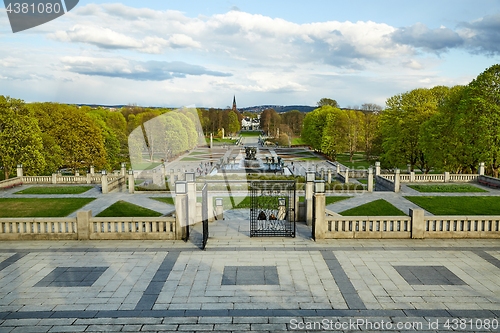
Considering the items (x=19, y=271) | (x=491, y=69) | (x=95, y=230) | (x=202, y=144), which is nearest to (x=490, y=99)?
(x=491, y=69)

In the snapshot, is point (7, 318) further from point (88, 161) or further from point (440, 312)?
point (88, 161)

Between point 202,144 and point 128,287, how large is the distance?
231ft

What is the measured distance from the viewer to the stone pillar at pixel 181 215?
13.1 m

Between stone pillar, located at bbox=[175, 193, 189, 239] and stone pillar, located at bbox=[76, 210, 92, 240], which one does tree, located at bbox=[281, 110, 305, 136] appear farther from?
stone pillar, located at bbox=[76, 210, 92, 240]

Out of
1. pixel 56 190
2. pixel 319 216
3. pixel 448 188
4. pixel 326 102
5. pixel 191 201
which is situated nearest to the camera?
pixel 319 216

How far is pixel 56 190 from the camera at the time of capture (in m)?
28.7

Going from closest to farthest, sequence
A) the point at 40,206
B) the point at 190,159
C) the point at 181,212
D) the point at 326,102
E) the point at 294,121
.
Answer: the point at 181,212, the point at 40,206, the point at 190,159, the point at 326,102, the point at 294,121

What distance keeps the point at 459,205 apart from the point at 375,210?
550cm

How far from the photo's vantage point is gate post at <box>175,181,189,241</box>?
515 inches

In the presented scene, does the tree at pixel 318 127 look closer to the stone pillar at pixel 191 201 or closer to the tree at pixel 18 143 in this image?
the tree at pixel 18 143

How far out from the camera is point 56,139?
1515 inches

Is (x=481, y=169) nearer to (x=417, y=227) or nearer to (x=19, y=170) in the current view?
(x=417, y=227)

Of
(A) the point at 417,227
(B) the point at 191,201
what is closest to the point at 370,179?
(A) the point at 417,227

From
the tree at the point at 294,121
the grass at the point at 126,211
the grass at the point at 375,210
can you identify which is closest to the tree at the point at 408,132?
the grass at the point at 375,210
